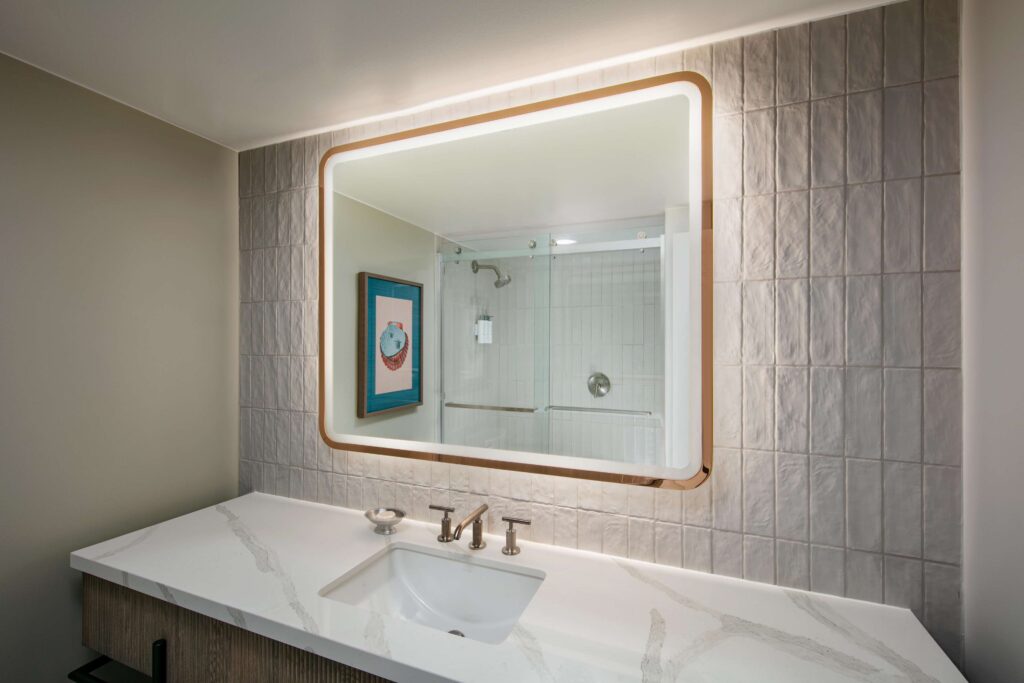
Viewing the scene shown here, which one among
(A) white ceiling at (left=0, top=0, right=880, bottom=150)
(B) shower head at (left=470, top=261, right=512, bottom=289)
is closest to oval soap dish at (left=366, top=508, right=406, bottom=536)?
(B) shower head at (left=470, top=261, right=512, bottom=289)

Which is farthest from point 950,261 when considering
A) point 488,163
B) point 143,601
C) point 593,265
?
point 143,601

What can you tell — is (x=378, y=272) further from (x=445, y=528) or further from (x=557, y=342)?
(x=445, y=528)

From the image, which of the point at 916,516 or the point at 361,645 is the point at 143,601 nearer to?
the point at 361,645

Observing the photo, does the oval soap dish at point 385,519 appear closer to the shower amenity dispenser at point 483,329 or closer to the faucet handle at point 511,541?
the faucet handle at point 511,541

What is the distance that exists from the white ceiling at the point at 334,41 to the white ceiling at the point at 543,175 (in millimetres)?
163

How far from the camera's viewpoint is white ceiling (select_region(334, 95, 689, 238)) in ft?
3.86

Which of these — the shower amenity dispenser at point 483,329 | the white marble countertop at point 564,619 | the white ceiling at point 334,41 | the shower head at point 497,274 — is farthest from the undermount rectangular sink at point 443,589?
the white ceiling at point 334,41

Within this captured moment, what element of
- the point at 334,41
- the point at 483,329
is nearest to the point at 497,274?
the point at 483,329

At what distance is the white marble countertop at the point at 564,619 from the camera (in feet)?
2.65

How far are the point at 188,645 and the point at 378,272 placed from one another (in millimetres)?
1074

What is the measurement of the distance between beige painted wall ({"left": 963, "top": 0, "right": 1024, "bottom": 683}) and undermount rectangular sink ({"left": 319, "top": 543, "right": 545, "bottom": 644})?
0.87 metres

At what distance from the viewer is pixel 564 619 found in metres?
0.96

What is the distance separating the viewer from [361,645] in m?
0.87

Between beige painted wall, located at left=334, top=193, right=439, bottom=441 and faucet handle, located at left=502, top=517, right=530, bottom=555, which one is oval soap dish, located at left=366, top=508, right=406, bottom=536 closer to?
beige painted wall, located at left=334, top=193, right=439, bottom=441
